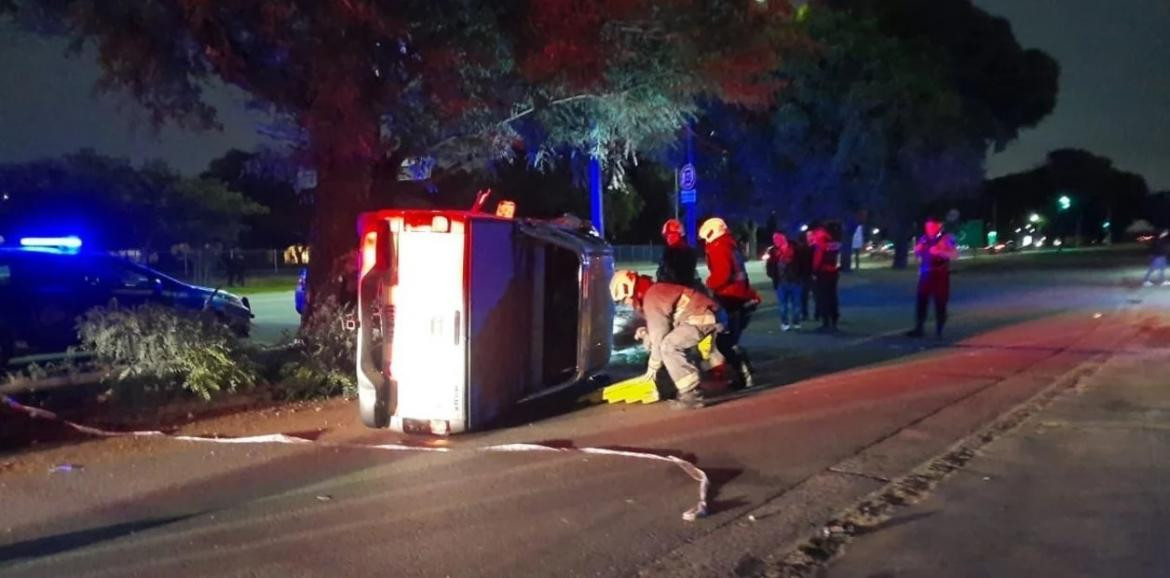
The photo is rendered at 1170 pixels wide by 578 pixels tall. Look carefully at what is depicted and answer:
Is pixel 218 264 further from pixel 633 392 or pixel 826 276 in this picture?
pixel 633 392

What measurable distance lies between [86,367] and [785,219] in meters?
37.3

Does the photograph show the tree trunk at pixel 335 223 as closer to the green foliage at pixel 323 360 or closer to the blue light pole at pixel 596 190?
the green foliage at pixel 323 360

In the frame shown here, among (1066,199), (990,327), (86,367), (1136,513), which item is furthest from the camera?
(1066,199)

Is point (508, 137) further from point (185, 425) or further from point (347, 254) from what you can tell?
point (185, 425)

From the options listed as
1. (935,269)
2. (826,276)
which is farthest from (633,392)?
(826,276)

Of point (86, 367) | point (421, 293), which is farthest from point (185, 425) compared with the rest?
point (421, 293)

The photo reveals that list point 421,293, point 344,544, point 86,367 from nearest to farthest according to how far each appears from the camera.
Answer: point 344,544
point 421,293
point 86,367

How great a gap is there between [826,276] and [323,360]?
930cm

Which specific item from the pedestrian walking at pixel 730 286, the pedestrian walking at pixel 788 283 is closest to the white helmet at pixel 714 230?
the pedestrian walking at pixel 730 286

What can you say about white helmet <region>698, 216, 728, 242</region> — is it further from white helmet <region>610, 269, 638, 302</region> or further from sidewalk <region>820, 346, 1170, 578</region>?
sidewalk <region>820, 346, 1170, 578</region>

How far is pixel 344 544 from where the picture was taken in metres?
6.05

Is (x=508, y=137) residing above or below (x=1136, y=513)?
above

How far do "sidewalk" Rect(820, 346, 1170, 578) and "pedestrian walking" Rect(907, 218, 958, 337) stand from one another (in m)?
6.20

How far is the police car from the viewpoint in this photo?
12.6 metres
